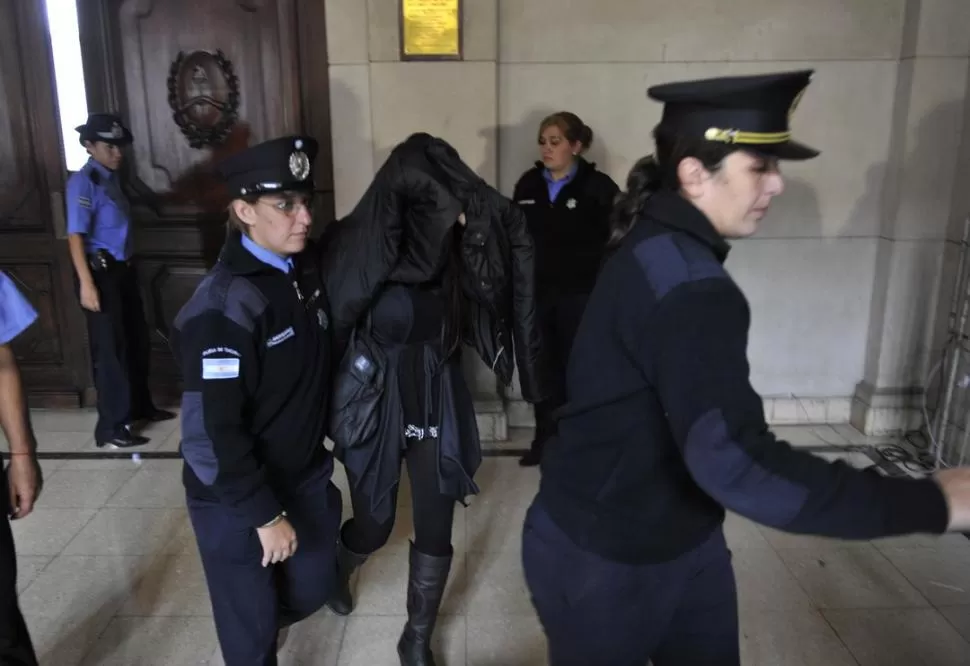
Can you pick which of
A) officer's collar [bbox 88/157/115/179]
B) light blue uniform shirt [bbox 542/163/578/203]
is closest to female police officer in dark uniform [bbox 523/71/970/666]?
light blue uniform shirt [bbox 542/163/578/203]

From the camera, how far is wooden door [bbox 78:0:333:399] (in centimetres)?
409

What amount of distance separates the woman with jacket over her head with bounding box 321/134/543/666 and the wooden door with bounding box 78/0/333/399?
7.16ft

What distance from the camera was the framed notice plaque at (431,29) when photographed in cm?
363

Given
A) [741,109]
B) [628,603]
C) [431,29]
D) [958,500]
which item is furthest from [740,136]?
[431,29]

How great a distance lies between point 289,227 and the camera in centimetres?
191

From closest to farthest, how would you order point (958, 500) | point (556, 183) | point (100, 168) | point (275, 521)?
point (958, 500)
point (275, 521)
point (556, 183)
point (100, 168)

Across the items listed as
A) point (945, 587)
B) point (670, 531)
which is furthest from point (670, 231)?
point (945, 587)

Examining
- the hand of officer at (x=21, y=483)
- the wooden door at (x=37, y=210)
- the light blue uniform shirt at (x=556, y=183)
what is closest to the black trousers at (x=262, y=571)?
the hand of officer at (x=21, y=483)

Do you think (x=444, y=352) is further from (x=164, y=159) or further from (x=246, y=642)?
(x=164, y=159)

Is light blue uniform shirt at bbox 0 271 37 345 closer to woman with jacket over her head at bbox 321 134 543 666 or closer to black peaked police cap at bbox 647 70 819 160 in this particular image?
woman with jacket over her head at bbox 321 134 543 666

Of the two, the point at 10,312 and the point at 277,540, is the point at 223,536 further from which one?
the point at 10,312

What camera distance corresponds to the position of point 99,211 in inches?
154

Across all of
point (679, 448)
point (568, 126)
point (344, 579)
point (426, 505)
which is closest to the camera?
point (679, 448)

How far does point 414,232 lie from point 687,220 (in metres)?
1.07
